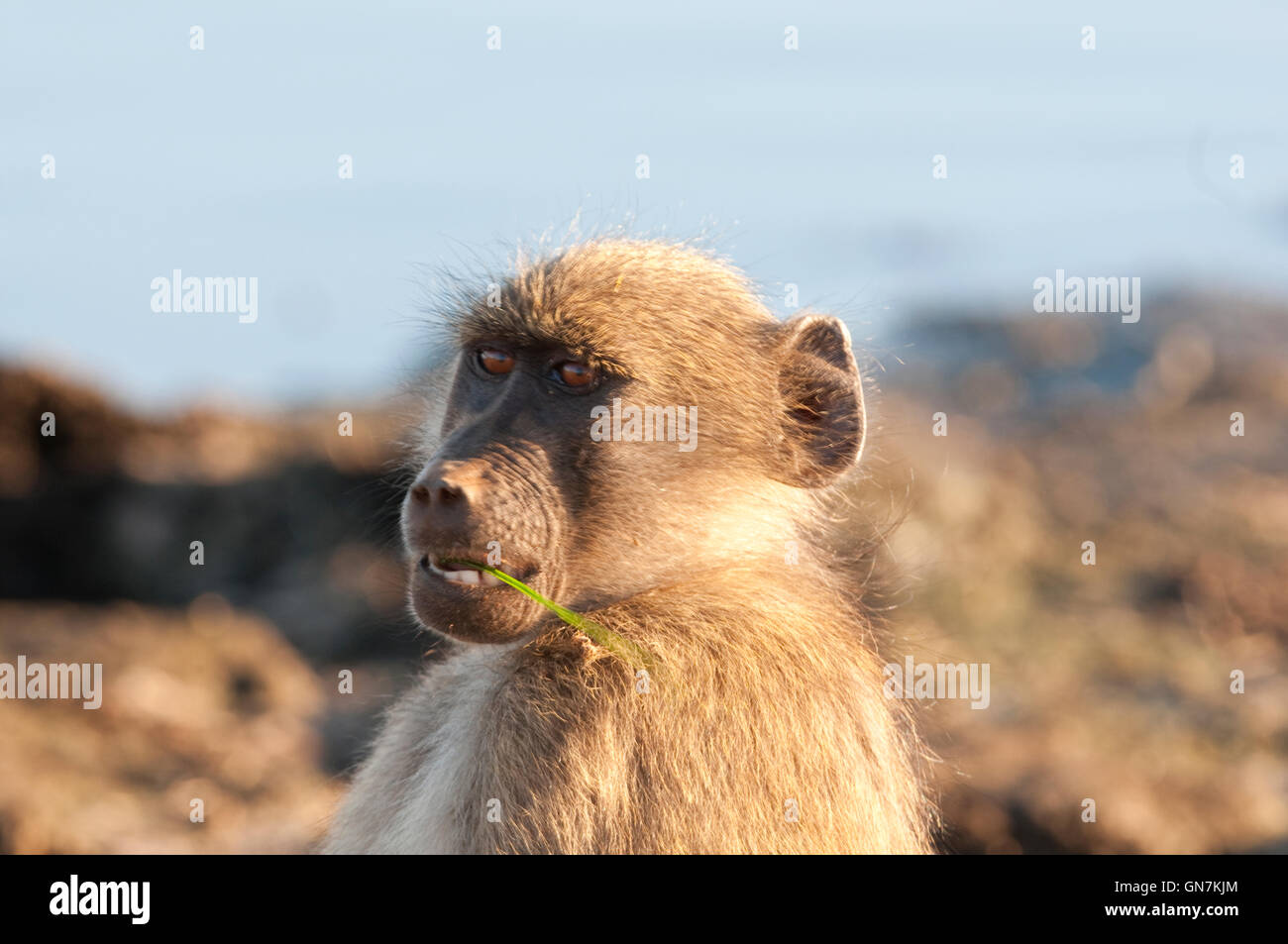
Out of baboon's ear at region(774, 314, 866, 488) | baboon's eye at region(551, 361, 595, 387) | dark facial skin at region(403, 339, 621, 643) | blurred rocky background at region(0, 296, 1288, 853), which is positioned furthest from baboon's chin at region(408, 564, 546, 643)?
blurred rocky background at region(0, 296, 1288, 853)

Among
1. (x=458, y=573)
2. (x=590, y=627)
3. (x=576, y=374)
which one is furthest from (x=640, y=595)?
(x=576, y=374)

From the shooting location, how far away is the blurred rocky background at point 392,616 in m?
7.23

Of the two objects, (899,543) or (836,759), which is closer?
(836,759)

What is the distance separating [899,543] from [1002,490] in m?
3.34

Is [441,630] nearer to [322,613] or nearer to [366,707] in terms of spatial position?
[366,707]

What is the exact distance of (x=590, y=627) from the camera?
4.04 m

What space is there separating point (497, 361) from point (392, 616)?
5716 mm

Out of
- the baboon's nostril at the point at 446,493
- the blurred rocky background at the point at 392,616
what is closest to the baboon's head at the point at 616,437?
the baboon's nostril at the point at 446,493

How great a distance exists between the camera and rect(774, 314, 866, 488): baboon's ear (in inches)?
180

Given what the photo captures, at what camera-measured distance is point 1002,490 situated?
13211 millimetres

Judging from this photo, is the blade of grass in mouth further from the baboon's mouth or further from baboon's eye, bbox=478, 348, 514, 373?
baboon's eye, bbox=478, 348, 514, 373

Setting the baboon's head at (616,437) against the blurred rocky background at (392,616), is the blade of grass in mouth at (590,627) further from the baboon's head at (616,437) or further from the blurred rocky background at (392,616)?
the blurred rocky background at (392,616)

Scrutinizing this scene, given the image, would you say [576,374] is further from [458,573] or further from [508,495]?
[458,573]

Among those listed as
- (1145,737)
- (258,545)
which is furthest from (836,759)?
(258,545)
